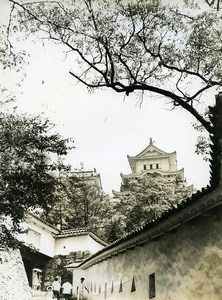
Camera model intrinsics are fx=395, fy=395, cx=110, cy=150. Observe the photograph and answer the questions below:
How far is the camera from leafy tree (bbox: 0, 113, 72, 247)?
560cm

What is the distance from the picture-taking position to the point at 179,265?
13.9 feet

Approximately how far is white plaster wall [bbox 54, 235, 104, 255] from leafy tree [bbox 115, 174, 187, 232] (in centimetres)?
212

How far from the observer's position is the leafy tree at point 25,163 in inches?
221

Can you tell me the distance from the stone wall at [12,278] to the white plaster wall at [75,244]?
4180 millimetres

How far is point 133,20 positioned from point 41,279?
1050 centimetres

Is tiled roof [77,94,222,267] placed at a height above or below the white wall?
below

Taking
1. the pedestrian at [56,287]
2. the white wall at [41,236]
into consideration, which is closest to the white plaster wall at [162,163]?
the pedestrian at [56,287]

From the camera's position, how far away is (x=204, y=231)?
3.83 m

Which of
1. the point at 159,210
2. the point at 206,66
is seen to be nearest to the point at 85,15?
the point at 206,66

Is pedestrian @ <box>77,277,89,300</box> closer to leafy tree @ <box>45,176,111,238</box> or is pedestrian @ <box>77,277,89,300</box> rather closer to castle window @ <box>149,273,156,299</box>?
leafy tree @ <box>45,176,111,238</box>

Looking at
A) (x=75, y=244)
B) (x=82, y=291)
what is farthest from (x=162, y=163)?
(x=75, y=244)

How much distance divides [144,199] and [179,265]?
28.5 feet

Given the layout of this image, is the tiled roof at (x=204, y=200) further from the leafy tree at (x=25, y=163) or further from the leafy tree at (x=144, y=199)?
the leafy tree at (x=144, y=199)

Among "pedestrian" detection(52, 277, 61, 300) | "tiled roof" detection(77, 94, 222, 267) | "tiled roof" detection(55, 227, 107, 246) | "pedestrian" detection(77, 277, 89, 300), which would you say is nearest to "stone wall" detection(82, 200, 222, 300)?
"tiled roof" detection(77, 94, 222, 267)
